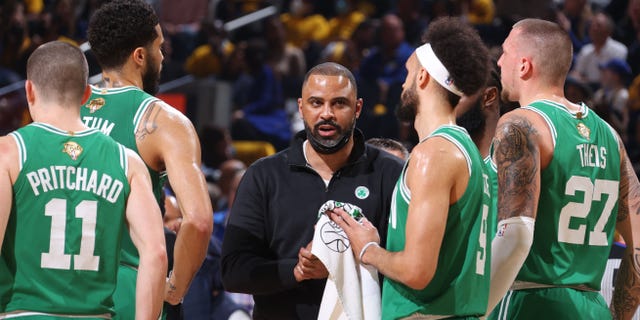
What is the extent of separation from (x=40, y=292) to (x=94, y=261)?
23 cm

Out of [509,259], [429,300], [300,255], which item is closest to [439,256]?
[429,300]

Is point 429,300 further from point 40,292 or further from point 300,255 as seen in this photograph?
point 40,292

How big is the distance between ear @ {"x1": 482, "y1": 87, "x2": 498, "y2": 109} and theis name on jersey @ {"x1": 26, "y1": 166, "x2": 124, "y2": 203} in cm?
232

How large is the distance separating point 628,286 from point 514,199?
0.99 meters

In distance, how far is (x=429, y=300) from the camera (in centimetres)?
390

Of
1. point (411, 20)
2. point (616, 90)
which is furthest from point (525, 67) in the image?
point (411, 20)

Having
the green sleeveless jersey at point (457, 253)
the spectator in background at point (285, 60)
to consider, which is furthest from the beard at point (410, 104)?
the spectator in background at point (285, 60)

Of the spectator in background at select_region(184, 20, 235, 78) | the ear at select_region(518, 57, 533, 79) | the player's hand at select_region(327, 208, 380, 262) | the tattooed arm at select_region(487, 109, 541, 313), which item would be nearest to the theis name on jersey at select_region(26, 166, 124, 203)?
the player's hand at select_region(327, 208, 380, 262)

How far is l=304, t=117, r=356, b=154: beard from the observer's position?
4855mm

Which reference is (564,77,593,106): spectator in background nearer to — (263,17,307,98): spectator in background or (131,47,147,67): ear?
(131,47,147,67): ear

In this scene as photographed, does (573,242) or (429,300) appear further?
(573,242)

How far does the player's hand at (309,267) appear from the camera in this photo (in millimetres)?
4469

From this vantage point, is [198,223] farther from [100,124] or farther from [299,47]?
[299,47]

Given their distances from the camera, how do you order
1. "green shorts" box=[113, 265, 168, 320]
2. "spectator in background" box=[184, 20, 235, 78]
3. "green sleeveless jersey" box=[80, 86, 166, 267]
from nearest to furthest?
"green shorts" box=[113, 265, 168, 320] → "green sleeveless jersey" box=[80, 86, 166, 267] → "spectator in background" box=[184, 20, 235, 78]
